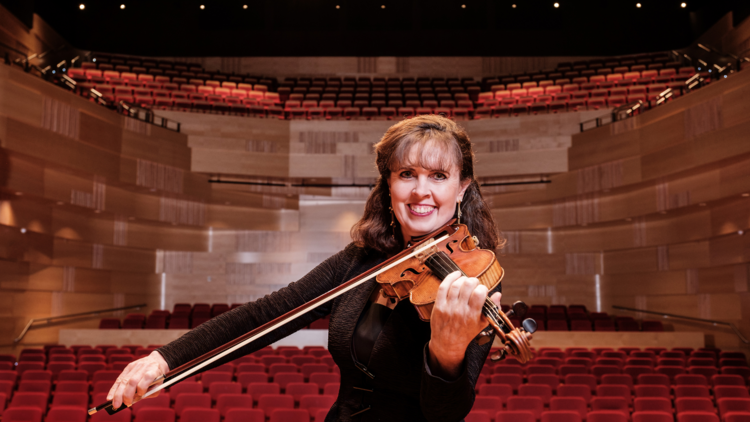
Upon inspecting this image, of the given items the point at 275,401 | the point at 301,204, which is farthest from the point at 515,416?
the point at 301,204

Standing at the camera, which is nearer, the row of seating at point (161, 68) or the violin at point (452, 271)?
the violin at point (452, 271)

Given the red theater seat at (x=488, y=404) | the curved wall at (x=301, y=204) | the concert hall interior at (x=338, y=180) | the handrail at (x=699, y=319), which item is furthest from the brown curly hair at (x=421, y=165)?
the handrail at (x=699, y=319)

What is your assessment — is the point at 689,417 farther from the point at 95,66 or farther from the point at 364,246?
the point at 95,66

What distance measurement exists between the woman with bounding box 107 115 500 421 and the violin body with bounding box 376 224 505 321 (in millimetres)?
34

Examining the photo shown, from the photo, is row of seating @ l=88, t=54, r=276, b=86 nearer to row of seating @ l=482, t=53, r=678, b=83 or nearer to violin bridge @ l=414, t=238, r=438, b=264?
row of seating @ l=482, t=53, r=678, b=83

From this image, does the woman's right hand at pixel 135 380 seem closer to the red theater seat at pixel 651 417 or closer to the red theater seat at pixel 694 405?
the red theater seat at pixel 651 417

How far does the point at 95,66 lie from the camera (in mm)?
12070

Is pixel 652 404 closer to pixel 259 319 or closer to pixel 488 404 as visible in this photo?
pixel 488 404

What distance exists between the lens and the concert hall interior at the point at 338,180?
5.49 m

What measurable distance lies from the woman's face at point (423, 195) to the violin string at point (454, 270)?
86mm

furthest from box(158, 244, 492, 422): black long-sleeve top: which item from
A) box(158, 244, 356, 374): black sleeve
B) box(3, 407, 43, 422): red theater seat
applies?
box(3, 407, 43, 422): red theater seat

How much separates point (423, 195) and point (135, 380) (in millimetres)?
542

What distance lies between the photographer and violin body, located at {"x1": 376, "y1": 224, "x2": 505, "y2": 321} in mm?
970

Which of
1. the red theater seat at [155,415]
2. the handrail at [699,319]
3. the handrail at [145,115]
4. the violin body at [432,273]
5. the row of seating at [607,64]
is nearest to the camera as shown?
the violin body at [432,273]
